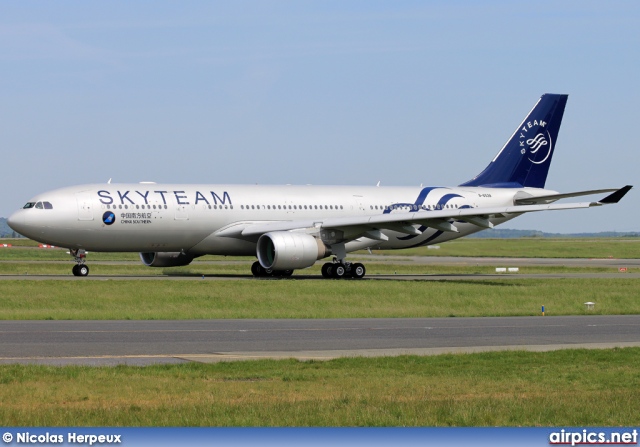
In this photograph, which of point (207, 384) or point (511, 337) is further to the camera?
point (511, 337)

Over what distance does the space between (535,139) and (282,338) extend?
36.0 metres

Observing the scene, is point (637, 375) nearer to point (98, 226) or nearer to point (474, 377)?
point (474, 377)

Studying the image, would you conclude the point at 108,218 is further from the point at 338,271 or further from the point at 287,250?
the point at 338,271

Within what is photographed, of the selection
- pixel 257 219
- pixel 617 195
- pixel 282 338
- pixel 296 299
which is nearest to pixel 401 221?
pixel 257 219

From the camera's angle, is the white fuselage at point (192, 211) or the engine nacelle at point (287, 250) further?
the white fuselage at point (192, 211)

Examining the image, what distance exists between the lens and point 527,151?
55.4 metres

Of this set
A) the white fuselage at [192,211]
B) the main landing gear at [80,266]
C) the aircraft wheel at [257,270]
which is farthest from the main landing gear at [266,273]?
the main landing gear at [80,266]

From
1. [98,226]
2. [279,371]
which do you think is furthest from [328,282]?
[279,371]

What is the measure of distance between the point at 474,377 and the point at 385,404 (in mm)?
3189

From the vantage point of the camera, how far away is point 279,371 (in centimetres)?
1675

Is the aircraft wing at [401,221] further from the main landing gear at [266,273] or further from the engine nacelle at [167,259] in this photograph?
the engine nacelle at [167,259]

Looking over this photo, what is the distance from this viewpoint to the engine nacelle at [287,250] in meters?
42.4

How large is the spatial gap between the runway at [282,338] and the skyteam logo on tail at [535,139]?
89.9 ft

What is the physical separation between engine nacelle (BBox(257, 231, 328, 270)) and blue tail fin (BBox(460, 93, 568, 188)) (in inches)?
600
